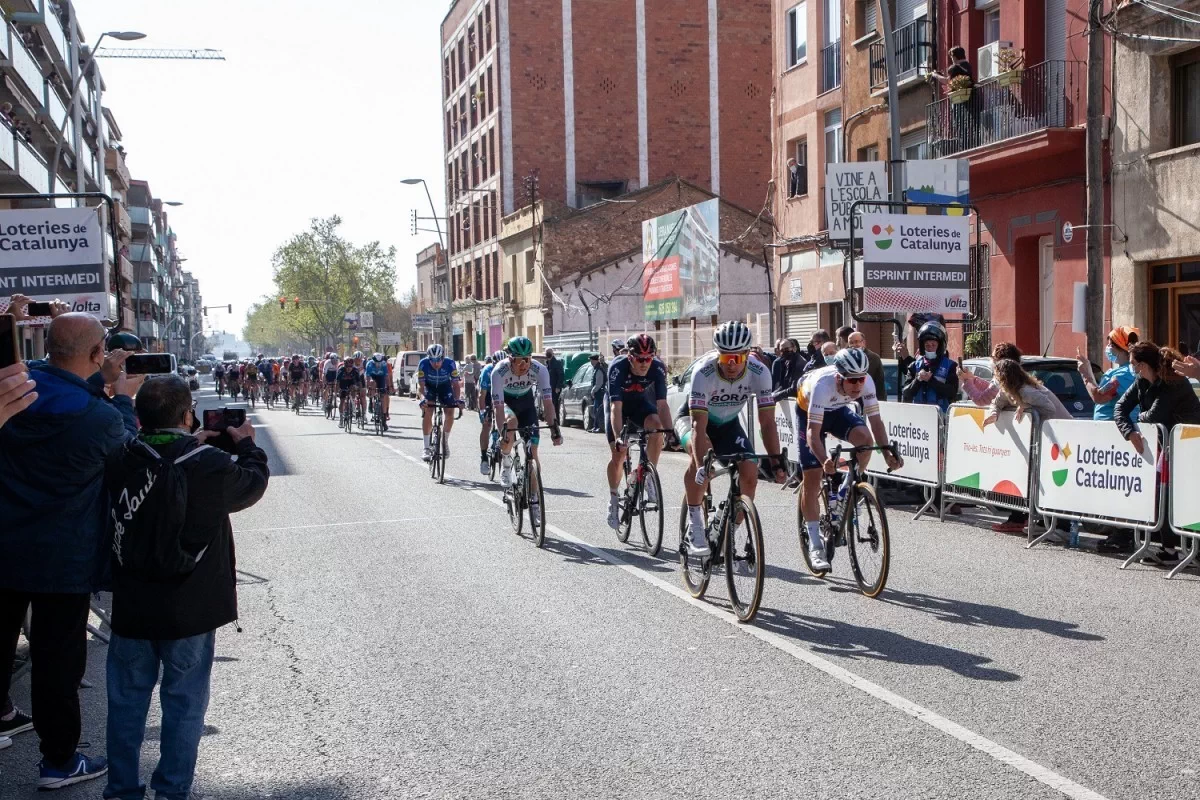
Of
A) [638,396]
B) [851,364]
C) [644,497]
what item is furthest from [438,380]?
[851,364]

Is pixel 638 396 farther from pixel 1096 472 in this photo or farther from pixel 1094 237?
pixel 1094 237

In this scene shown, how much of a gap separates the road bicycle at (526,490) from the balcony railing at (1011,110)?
1288 cm

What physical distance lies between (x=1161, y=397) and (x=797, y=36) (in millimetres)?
23842

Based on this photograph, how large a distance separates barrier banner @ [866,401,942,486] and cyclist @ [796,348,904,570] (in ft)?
12.4

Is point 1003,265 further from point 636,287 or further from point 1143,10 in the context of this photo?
point 636,287

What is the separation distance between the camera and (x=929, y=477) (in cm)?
1301

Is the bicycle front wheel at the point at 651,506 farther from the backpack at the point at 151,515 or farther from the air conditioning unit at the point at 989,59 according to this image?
the air conditioning unit at the point at 989,59

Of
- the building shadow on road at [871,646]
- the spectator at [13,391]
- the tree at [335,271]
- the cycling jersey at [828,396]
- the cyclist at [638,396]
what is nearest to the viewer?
the spectator at [13,391]

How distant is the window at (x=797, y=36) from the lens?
102 ft

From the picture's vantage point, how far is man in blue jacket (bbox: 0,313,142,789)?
4.78m

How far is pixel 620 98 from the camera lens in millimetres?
59812

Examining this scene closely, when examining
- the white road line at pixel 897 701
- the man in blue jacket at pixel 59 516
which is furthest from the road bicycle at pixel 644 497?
the man in blue jacket at pixel 59 516

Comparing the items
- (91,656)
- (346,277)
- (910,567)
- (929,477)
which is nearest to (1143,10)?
(929,477)

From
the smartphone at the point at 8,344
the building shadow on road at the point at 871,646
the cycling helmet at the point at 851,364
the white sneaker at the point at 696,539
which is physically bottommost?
the building shadow on road at the point at 871,646
